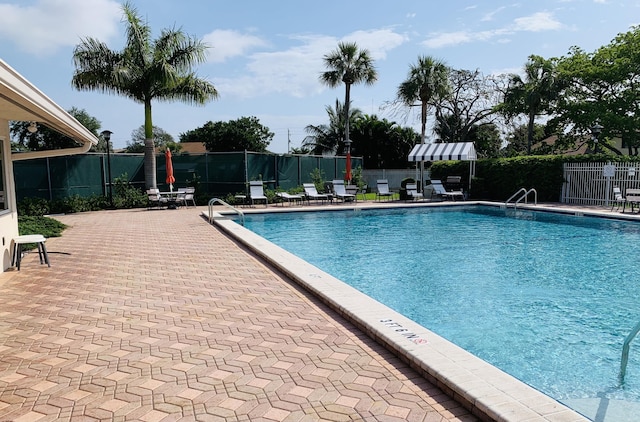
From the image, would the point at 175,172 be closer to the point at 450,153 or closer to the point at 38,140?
the point at 450,153

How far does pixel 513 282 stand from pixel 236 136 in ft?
140

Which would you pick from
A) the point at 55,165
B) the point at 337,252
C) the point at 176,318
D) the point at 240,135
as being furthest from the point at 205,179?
the point at 240,135

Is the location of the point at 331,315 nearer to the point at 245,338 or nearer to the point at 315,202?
the point at 245,338

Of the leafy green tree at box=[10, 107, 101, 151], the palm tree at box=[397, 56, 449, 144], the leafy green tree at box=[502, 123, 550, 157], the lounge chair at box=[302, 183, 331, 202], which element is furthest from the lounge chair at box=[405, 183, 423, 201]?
the leafy green tree at box=[10, 107, 101, 151]

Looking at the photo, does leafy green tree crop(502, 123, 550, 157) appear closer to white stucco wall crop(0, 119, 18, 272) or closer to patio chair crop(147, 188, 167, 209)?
patio chair crop(147, 188, 167, 209)

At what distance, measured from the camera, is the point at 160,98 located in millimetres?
19078

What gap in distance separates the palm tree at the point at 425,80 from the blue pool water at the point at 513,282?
13.9m

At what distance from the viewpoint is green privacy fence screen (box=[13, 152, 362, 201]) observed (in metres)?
16.9

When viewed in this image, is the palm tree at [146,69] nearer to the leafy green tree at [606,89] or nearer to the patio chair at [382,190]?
the patio chair at [382,190]

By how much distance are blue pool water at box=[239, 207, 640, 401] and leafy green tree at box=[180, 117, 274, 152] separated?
34.2 metres

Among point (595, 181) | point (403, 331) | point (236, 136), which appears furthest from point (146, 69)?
point (236, 136)

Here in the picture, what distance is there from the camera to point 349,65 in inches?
1038

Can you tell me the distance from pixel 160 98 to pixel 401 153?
21.4 m

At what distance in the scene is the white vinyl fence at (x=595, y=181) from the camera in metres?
16.4
